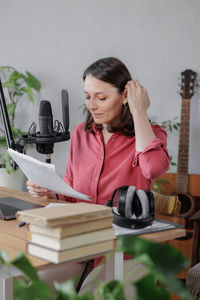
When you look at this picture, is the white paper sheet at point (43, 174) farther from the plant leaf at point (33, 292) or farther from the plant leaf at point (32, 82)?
the plant leaf at point (32, 82)

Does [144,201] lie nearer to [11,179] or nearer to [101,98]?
[101,98]

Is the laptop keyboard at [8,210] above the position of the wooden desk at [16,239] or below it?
below

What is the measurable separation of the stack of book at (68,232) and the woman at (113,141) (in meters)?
0.59

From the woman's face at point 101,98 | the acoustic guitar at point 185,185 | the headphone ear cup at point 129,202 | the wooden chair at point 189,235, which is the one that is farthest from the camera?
the acoustic guitar at point 185,185

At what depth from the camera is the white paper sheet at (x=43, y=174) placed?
124 cm

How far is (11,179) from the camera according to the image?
11.0 ft

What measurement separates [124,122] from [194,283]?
0.70m

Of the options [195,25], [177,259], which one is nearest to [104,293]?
[177,259]

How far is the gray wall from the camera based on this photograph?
2.97 m

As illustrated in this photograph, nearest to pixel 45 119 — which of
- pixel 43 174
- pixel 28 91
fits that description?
pixel 43 174

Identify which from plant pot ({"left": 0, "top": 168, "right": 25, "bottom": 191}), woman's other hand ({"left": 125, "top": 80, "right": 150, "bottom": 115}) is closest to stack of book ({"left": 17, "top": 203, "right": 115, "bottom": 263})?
woman's other hand ({"left": 125, "top": 80, "right": 150, "bottom": 115})

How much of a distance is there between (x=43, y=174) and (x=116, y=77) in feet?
1.78

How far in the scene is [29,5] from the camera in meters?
3.56

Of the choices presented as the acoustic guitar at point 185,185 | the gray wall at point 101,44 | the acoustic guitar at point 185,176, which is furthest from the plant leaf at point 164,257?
the gray wall at point 101,44
